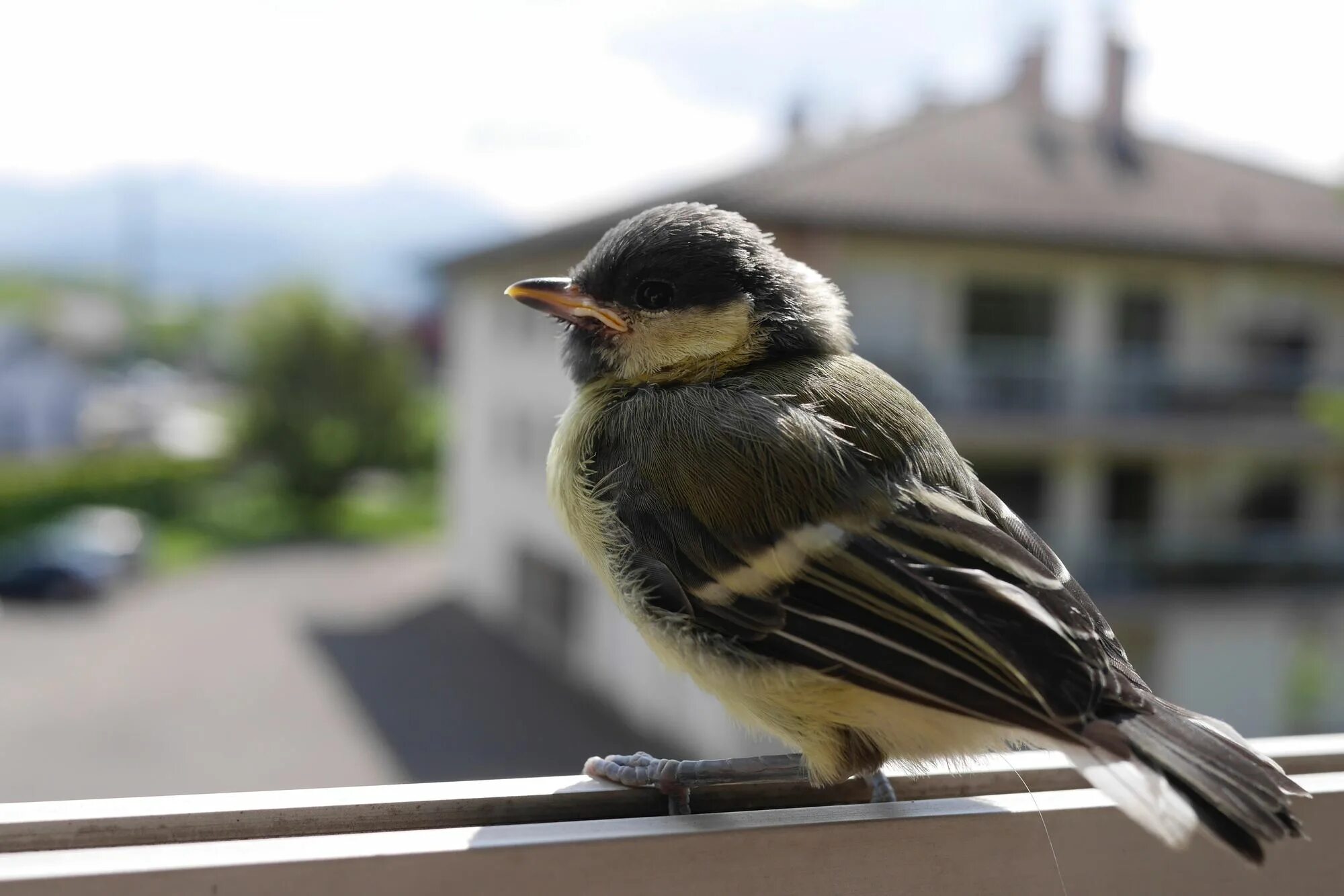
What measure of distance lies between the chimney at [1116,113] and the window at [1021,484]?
10.0 feet

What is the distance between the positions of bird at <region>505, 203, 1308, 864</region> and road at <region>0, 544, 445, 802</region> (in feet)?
20.4

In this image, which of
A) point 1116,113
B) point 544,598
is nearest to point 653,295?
point 544,598

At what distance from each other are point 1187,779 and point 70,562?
50.4 ft

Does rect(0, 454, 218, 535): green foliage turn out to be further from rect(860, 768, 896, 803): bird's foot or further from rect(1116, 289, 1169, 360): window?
rect(860, 768, 896, 803): bird's foot

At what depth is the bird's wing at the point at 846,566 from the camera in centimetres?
91

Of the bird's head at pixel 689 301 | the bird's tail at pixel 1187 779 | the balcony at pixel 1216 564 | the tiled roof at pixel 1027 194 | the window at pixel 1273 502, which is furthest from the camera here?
the window at pixel 1273 502

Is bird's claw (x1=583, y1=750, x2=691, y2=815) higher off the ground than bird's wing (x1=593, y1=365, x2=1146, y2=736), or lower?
lower

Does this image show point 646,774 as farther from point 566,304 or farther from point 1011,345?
point 1011,345

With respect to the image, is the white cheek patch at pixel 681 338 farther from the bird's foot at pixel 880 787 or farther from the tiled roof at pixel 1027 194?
the tiled roof at pixel 1027 194

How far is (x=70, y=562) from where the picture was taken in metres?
14.0

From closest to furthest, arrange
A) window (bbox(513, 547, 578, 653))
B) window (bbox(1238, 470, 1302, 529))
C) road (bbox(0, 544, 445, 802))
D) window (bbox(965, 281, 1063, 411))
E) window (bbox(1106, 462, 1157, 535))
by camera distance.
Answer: road (bbox(0, 544, 445, 802)) → window (bbox(965, 281, 1063, 411)) → window (bbox(1106, 462, 1157, 535)) → window (bbox(1238, 470, 1302, 529)) → window (bbox(513, 547, 578, 653))

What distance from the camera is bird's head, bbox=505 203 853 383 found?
4.21 feet

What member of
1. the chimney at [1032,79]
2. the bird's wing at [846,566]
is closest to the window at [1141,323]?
the chimney at [1032,79]

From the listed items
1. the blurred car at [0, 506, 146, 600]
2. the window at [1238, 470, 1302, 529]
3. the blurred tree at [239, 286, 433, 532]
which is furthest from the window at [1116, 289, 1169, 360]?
the blurred car at [0, 506, 146, 600]
